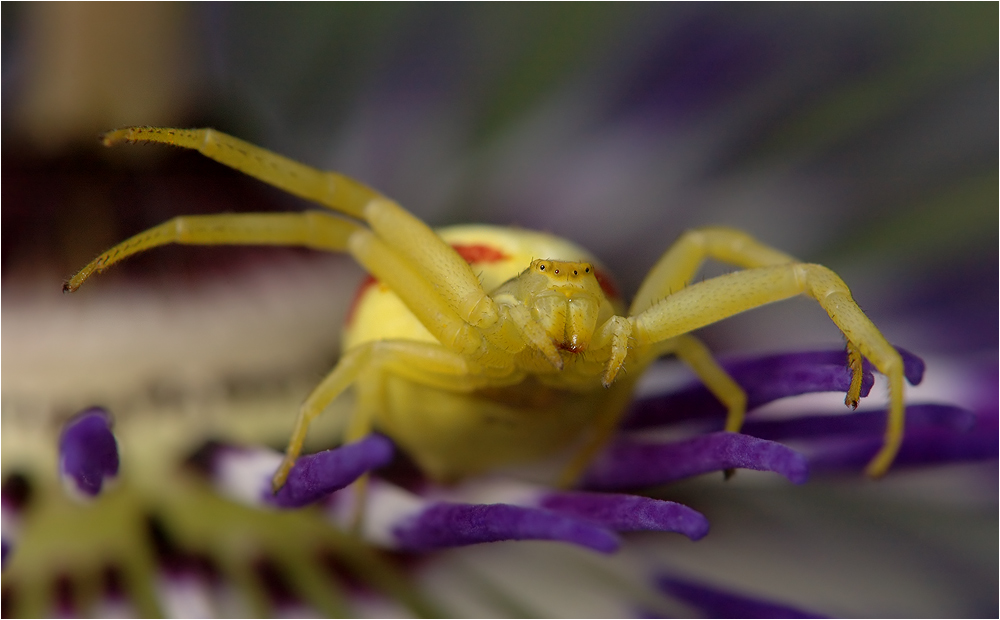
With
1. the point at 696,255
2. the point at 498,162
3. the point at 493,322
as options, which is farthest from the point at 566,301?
the point at 498,162

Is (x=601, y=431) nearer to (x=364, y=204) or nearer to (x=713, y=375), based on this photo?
(x=713, y=375)

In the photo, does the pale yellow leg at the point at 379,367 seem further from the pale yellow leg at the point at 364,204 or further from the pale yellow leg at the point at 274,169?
the pale yellow leg at the point at 274,169

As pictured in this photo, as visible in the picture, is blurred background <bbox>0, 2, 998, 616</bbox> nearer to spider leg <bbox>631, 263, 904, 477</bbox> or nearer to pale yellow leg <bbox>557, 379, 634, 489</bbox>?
pale yellow leg <bbox>557, 379, 634, 489</bbox>

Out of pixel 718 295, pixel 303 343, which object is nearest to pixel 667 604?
pixel 718 295

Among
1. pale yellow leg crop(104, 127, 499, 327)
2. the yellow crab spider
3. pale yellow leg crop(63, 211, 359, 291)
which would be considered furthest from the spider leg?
pale yellow leg crop(63, 211, 359, 291)

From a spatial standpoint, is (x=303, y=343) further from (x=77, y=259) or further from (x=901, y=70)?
(x=901, y=70)

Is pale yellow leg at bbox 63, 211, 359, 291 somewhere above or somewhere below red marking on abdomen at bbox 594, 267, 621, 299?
below
